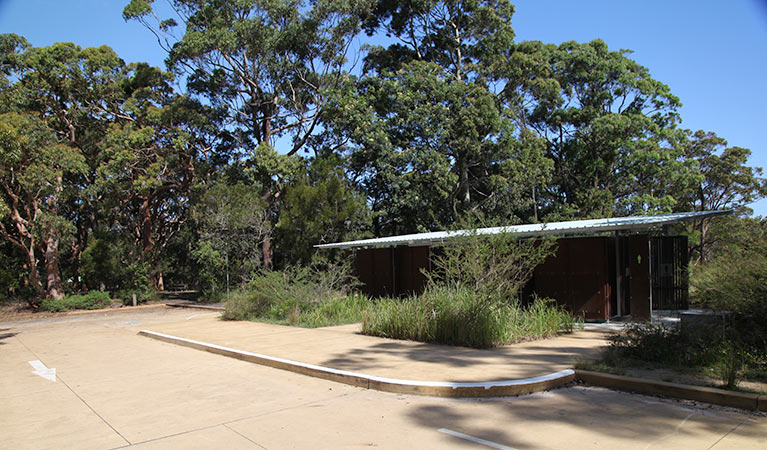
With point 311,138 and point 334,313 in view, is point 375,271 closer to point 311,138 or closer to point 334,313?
point 334,313

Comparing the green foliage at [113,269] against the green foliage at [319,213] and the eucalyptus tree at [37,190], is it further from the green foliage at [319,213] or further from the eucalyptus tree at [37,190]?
the green foliage at [319,213]

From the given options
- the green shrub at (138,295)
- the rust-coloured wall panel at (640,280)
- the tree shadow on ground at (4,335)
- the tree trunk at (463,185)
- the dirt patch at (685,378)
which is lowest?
the tree shadow on ground at (4,335)

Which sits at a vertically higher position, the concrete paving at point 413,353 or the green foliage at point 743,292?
the green foliage at point 743,292

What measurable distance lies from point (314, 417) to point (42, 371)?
24.1ft

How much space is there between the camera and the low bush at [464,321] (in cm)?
1055

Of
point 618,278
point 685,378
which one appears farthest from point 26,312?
point 685,378

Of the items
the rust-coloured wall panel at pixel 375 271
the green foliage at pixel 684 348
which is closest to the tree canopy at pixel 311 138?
the rust-coloured wall panel at pixel 375 271

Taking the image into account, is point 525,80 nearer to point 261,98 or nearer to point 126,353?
point 261,98

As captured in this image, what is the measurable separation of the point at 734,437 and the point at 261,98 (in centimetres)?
3426

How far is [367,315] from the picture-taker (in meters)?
13.1

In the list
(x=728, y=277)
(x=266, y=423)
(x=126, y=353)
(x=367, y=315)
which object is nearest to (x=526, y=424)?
(x=266, y=423)

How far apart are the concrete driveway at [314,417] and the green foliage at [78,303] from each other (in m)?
21.8

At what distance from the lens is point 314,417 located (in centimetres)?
628

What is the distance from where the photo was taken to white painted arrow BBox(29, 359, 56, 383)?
31.9 feet
